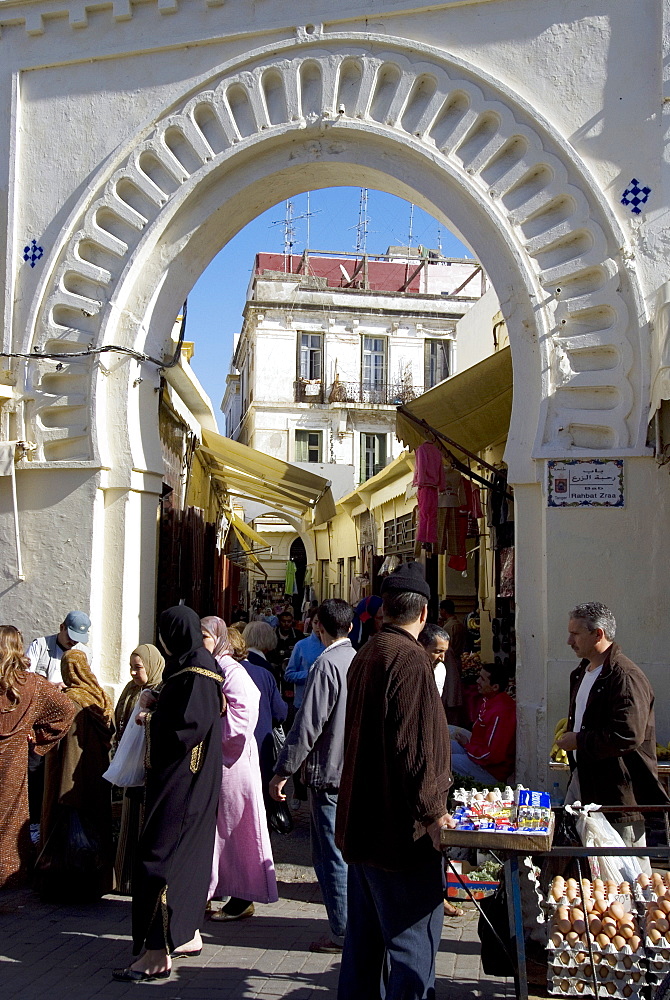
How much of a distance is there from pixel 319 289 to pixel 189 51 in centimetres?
2460

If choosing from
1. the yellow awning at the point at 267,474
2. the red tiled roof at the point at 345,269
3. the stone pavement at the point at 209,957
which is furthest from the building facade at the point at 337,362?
the stone pavement at the point at 209,957

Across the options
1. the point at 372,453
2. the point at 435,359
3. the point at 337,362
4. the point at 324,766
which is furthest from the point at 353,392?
the point at 324,766

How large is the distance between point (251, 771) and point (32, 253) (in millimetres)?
4602

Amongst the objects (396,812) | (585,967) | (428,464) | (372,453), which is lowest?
(585,967)

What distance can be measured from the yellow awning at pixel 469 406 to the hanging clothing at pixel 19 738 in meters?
4.69

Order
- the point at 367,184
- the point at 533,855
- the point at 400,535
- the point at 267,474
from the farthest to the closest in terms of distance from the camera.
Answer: the point at 400,535 < the point at 267,474 < the point at 367,184 < the point at 533,855

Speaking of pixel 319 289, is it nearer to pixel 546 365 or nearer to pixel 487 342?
pixel 487 342

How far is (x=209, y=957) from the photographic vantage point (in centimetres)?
452

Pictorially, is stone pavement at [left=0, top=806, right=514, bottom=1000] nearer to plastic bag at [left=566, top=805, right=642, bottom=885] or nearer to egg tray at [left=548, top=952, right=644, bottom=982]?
egg tray at [left=548, top=952, right=644, bottom=982]

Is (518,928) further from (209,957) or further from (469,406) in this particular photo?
(469,406)

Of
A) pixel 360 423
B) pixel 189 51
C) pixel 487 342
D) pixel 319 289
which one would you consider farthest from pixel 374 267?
pixel 189 51

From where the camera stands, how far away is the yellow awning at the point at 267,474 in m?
12.2

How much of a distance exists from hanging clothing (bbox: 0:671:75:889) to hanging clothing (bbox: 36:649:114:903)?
0.32 feet

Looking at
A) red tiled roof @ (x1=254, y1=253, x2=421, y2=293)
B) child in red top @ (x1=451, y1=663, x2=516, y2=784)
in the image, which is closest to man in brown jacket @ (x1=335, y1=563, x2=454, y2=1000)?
child in red top @ (x1=451, y1=663, x2=516, y2=784)
